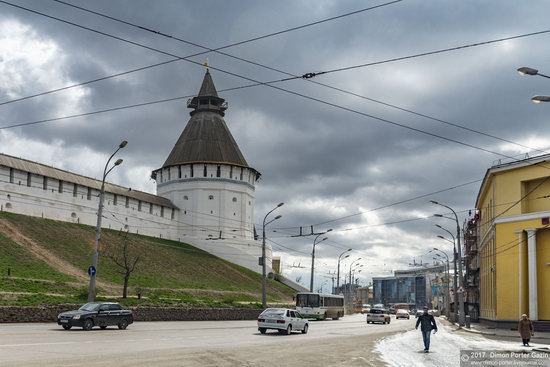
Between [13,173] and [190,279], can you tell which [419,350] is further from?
[13,173]

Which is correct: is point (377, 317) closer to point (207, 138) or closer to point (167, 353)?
point (167, 353)

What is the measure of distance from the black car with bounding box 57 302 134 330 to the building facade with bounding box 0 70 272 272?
42.4 meters

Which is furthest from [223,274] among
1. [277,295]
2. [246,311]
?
[246,311]

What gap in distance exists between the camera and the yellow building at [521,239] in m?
42.1

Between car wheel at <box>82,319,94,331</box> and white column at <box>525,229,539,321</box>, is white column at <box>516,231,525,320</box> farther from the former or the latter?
car wheel at <box>82,319,94,331</box>

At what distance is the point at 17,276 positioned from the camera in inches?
1655

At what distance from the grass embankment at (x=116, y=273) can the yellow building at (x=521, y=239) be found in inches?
797

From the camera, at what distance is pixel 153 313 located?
127 feet

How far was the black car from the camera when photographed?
2592 centimetres

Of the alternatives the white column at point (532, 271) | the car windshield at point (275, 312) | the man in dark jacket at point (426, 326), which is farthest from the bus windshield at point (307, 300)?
the man in dark jacket at point (426, 326)

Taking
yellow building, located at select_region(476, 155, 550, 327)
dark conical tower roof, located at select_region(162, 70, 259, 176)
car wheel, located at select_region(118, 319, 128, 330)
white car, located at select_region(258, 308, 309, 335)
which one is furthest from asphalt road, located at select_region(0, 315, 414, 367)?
dark conical tower roof, located at select_region(162, 70, 259, 176)

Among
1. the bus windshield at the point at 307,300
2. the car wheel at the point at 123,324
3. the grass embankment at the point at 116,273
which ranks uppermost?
the grass embankment at the point at 116,273

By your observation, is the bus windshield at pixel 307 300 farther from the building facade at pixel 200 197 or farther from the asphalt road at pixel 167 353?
the asphalt road at pixel 167 353

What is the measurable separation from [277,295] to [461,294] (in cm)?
3398
